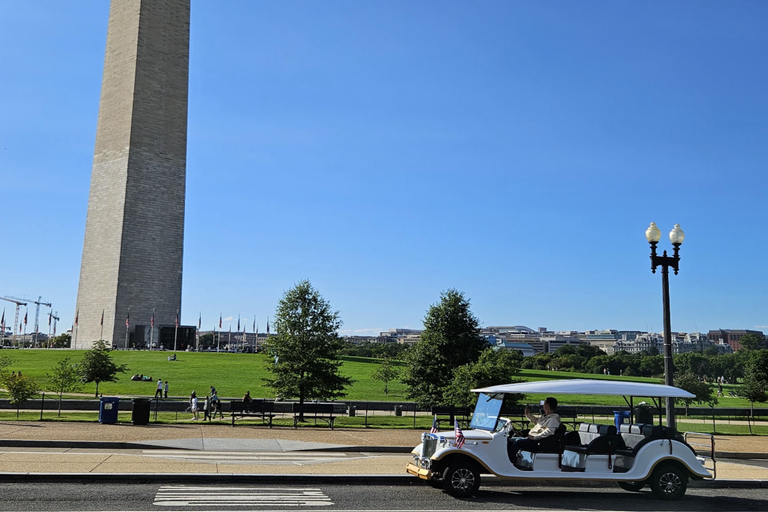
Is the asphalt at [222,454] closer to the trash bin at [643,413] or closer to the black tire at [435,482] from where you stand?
the black tire at [435,482]

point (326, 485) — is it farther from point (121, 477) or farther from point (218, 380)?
point (218, 380)

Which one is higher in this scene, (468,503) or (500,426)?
(500,426)

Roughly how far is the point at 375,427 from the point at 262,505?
17.0m

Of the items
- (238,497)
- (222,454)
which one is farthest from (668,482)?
(222,454)

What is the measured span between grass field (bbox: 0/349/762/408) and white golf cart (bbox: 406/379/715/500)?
113 feet

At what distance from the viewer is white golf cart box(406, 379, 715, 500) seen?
1327 centimetres

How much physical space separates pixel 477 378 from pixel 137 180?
77.4 metres

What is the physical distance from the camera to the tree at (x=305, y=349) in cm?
3509

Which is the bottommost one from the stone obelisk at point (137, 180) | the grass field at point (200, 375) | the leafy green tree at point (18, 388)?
the grass field at point (200, 375)

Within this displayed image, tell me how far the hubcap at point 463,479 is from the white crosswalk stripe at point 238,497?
241 centimetres

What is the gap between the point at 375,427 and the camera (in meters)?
28.5

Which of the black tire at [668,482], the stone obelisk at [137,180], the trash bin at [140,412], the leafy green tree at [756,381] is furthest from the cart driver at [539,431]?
the stone obelisk at [137,180]

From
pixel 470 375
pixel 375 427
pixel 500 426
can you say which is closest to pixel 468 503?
pixel 500 426

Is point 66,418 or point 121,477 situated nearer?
point 121,477
